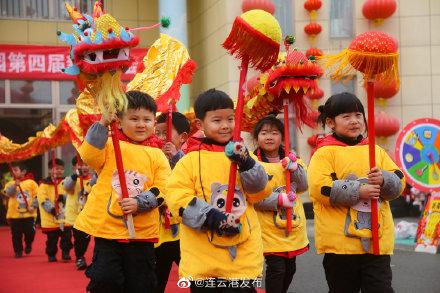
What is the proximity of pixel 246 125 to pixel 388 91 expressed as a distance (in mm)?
8787

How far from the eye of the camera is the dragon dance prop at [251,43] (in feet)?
10.5

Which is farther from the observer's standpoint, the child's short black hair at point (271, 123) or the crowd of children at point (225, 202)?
the child's short black hair at point (271, 123)

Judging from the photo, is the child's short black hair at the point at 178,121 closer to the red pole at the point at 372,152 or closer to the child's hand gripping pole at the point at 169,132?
the child's hand gripping pole at the point at 169,132

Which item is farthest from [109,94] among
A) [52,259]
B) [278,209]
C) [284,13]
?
[284,13]

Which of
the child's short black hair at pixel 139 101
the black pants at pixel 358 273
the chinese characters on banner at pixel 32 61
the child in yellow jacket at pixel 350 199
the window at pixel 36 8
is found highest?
the window at pixel 36 8

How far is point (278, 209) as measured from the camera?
15.7 ft

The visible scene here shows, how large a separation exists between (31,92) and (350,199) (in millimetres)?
12997

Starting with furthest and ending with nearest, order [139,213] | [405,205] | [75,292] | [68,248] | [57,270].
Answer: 1. [405,205]
2. [68,248]
3. [57,270]
4. [75,292]
5. [139,213]

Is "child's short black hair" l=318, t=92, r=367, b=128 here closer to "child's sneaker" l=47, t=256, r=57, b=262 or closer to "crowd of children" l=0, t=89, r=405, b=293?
"crowd of children" l=0, t=89, r=405, b=293

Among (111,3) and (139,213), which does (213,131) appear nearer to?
(139,213)

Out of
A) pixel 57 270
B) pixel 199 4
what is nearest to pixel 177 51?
pixel 57 270

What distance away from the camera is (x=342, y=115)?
4.12 metres

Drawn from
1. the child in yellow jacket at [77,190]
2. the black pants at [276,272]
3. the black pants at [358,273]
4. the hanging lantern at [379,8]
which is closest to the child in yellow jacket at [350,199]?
the black pants at [358,273]

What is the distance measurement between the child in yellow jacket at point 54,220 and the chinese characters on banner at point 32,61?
605 centimetres
